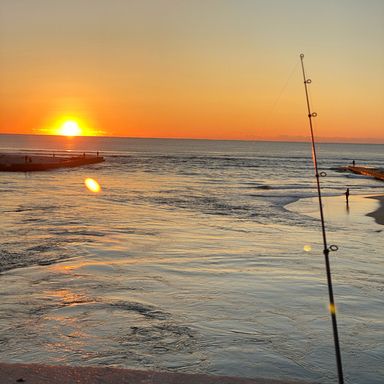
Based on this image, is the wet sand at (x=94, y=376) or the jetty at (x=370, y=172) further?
the jetty at (x=370, y=172)

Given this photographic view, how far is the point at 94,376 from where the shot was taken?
25.3 feet

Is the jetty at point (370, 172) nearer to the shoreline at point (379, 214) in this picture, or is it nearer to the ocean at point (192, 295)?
the shoreline at point (379, 214)

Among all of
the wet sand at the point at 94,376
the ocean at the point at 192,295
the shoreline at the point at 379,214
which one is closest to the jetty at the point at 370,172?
the shoreline at the point at 379,214

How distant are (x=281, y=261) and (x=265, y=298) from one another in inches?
180

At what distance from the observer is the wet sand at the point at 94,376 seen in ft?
24.4

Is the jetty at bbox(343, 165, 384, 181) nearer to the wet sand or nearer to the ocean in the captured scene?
the ocean

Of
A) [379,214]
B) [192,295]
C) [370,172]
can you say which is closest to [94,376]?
[192,295]

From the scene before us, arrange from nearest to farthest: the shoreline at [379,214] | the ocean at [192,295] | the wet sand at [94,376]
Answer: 1. the wet sand at [94,376]
2. the ocean at [192,295]
3. the shoreline at [379,214]

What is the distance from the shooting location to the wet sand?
745 cm

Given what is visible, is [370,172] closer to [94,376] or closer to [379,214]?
[379,214]

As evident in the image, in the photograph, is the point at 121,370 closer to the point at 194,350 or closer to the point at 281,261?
the point at 194,350

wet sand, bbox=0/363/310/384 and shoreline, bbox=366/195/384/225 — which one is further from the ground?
shoreline, bbox=366/195/384/225

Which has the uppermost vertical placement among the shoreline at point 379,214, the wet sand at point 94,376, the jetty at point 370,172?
the jetty at point 370,172

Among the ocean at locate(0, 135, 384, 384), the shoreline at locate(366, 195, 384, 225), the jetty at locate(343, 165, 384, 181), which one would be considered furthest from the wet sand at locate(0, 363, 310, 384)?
the jetty at locate(343, 165, 384, 181)
